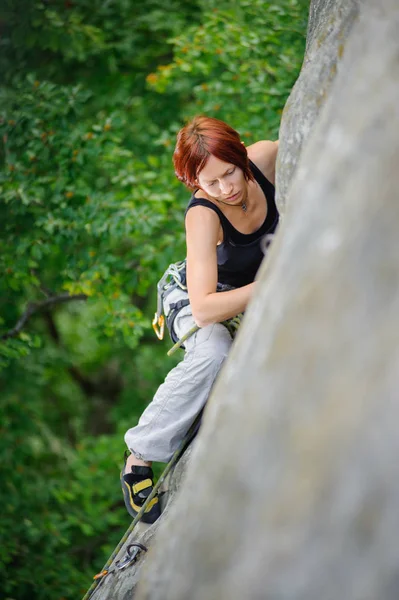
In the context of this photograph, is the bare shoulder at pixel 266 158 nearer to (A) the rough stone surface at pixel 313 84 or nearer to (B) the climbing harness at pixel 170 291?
(A) the rough stone surface at pixel 313 84

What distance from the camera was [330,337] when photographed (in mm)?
1255

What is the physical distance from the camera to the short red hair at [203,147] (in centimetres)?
270

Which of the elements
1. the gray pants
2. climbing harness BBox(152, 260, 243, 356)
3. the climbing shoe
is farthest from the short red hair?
the climbing shoe

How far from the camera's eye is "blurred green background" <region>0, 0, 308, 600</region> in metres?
4.77

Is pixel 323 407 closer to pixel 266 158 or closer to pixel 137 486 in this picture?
pixel 266 158

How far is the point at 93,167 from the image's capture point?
240 inches

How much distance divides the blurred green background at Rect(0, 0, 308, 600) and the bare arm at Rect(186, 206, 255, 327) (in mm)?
1948

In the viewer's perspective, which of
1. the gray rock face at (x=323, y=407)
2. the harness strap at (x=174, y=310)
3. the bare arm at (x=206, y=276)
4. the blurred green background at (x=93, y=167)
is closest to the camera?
the gray rock face at (x=323, y=407)

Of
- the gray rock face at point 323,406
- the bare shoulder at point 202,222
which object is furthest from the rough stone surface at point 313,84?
the gray rock face at point 323,406

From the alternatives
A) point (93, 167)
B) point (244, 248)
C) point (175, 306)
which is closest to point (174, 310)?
point (175, 306)

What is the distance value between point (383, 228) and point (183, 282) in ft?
6.56

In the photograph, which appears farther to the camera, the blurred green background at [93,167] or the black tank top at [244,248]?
the blurred green background at [93,167]

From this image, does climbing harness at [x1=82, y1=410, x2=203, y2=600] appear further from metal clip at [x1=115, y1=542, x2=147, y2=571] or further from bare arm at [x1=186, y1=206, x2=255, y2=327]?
bare arm at [x1=186, y1=206, x2=255, y2=327]

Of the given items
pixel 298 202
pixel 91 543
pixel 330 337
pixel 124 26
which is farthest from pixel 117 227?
pixel 91 543
